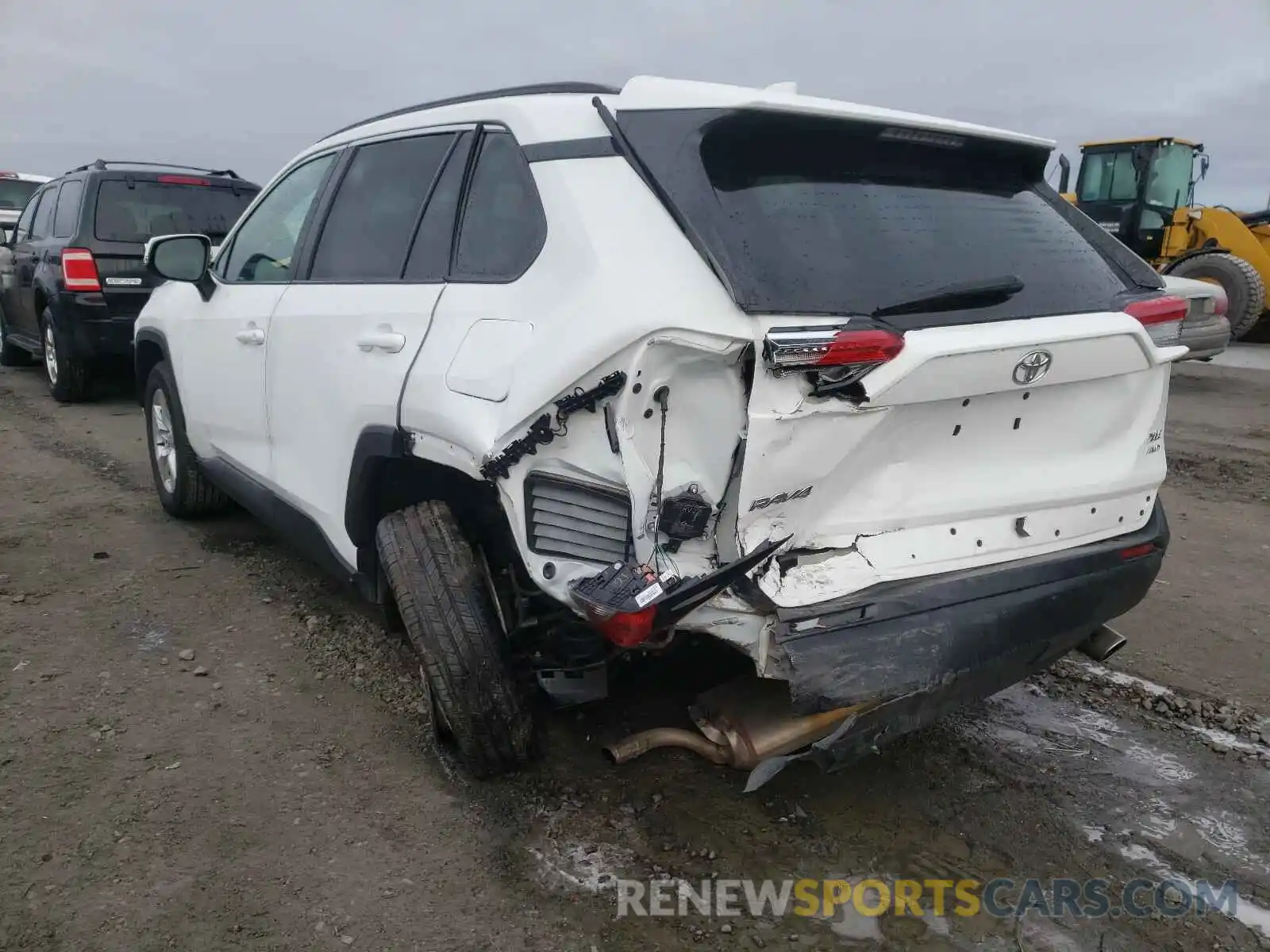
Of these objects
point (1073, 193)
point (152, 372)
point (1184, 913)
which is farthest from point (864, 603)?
point (1073, 193)

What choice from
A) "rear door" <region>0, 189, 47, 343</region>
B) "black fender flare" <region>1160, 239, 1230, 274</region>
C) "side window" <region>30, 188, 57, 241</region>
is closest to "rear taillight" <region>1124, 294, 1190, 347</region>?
"side window" <region>30, 188, 57, 241</region>

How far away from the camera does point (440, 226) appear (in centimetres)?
288

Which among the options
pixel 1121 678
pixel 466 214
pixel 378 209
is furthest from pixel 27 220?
pixel 1121 678

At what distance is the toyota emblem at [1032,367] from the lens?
90.7 inches

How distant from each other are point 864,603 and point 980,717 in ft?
4.57

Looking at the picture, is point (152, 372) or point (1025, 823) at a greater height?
point (152, 372)

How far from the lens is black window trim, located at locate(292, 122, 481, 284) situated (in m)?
2.90

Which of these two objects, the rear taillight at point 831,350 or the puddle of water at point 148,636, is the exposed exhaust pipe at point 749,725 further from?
the puddle of water at point 148,636

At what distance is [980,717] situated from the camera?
3250mm

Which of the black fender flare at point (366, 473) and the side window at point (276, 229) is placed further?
the side window at point (276, 229)

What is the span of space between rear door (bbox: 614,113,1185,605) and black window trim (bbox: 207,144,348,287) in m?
1.85

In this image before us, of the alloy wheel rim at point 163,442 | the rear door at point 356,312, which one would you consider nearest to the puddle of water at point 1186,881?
the rear door at point 356,312

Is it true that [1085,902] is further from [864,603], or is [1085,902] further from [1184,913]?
[864,603]

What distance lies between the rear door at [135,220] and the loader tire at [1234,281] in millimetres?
11028
